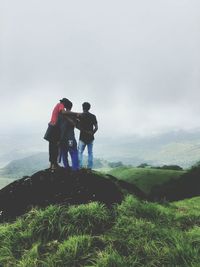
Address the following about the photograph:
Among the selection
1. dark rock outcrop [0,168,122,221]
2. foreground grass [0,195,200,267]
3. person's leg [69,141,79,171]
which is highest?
person's leg [69,141,79,171]

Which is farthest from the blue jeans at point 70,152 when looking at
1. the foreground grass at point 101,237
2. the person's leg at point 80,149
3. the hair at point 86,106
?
the foreground grass at point 101,237

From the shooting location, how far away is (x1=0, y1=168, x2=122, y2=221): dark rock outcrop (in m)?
10.1

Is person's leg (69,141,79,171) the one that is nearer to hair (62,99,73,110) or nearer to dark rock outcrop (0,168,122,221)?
hair (62,99,73,110)

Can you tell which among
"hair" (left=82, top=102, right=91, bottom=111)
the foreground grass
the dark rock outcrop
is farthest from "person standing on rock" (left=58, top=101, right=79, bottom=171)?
the foreground grass

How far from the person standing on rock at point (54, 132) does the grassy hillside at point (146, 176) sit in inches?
391

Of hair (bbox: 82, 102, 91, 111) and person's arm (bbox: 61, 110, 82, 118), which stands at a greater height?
hair (bbox: 82, 102, 91, 111)

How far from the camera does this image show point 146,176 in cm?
2386

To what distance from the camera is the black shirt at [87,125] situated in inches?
577

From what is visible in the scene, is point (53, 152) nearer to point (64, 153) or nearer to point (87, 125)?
point (64, 153)

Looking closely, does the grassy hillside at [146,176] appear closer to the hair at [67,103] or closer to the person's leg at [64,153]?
the person's leg at [64,153]

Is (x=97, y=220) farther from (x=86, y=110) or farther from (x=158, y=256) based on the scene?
(x=86, y=110)

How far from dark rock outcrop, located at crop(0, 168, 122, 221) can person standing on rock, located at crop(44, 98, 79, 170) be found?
2.23m

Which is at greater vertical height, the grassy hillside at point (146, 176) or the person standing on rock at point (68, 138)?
the person standing on rock at point (68, 138)

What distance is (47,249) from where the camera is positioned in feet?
25.5
